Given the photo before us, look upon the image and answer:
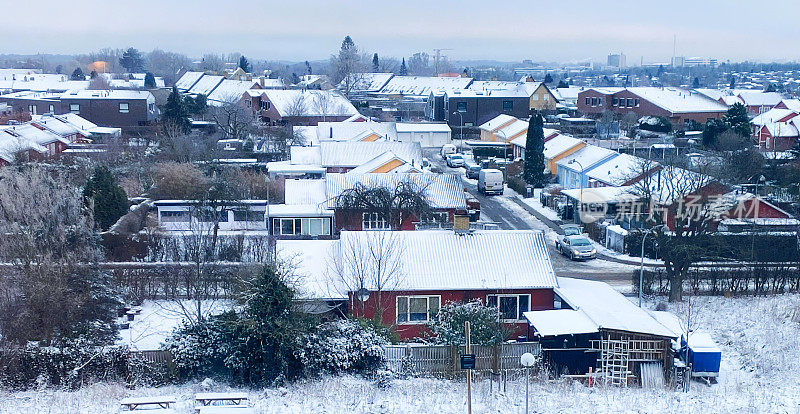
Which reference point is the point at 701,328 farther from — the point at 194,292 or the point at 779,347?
the point at 194,292

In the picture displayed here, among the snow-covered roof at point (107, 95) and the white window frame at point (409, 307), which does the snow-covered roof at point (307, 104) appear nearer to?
the snow-covered roof at point (107, 95)

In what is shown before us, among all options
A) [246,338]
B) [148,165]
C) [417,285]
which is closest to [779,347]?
[417,285]

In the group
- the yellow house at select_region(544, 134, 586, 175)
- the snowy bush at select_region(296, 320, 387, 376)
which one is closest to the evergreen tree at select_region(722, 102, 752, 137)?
the yellow house at select_region(544, 134, 586, 175)

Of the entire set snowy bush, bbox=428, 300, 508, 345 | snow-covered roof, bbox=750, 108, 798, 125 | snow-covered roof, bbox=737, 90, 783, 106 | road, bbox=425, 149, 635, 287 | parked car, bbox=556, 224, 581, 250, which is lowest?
road, bbox=425, 149, 635, 287

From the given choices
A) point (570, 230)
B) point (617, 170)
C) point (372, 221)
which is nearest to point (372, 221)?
point (372, 221)

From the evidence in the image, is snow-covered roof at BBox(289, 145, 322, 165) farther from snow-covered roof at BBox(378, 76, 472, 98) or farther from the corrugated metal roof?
snow-covered roof at BBox(378, 76, 472, 98)

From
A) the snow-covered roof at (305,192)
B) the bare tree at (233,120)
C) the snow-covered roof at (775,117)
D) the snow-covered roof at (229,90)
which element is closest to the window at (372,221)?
the snow-covered roof at (305,192)
